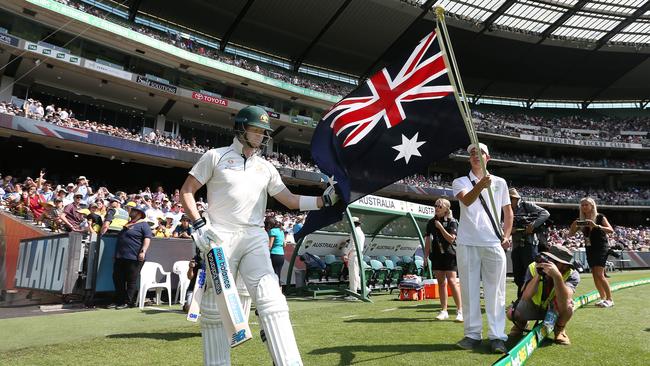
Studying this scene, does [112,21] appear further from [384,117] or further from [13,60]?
[384,117]

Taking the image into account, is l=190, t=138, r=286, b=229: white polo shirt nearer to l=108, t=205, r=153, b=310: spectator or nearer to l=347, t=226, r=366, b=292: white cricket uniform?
l=108, t=205, r=153, b=310: spectator

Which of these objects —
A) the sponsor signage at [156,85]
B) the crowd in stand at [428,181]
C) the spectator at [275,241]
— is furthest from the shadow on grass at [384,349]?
the crowd in stand at [428,181]

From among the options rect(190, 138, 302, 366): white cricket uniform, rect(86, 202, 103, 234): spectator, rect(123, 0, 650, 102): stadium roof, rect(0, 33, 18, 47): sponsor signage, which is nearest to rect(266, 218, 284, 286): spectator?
rect(86, 202, 103, 234): spectator

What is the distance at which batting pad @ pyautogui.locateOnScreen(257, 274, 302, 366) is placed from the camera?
8.91 ft

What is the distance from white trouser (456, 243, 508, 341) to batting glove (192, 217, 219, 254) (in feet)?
9.01

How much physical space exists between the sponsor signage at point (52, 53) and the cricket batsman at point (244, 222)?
93.1ft

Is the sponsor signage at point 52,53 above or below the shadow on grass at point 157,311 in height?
above

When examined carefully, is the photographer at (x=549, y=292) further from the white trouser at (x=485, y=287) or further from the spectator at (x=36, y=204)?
the spectator at (x=36, y=204)

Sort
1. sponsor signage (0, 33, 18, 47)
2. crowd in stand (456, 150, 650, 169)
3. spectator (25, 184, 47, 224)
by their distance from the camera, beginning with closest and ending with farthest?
1. spectator (25, 184, 47, 224)
2. sponsor signage (0, 33, 18, 47)
3. crowd in stand (456, 150, 650, 169)

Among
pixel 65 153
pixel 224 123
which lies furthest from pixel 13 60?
pixel 224 123

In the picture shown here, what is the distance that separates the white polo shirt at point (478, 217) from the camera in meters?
4.42

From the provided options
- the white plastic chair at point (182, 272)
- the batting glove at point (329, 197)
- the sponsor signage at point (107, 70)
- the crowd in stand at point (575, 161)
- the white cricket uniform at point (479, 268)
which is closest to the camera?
the batting glove at point (329, 197)

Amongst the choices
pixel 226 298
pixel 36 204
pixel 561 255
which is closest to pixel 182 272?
pixel 36 204

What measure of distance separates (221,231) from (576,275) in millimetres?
4133
